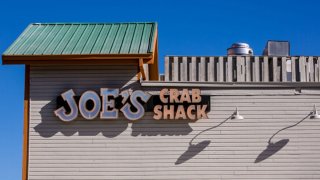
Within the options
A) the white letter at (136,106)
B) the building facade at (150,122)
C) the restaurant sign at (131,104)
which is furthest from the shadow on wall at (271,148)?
the white letter at (136,106)

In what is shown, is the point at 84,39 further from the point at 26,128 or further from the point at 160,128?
the point at 160,128

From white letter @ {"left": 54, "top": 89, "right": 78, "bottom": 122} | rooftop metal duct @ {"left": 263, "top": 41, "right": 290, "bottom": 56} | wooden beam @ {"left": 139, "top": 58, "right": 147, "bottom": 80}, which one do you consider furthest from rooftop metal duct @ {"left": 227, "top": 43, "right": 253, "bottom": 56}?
white letter @ {"left": 54, "top": 89, "right": 78, "bottom": 122}

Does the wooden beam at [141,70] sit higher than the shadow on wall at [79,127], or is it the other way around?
the wooden beam at [141,70]

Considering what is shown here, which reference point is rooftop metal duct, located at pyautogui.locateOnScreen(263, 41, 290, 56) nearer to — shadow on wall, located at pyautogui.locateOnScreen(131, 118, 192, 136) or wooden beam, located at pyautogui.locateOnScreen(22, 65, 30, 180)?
shadow on wall, located at pyautogui.locateOnScreen(131, 118, 192, 136)

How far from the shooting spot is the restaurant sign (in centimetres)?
2080

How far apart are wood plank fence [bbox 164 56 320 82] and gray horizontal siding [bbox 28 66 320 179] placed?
120 centimetres

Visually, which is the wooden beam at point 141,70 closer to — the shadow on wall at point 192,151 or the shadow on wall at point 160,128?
the shadow on wall at point 160,128

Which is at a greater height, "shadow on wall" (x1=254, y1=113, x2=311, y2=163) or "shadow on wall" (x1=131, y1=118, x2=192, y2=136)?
"shadow on wall" (x1=131, y1=118, x2=192, y2=136)

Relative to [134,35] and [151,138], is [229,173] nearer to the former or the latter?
[151,138]

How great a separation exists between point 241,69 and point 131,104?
426cm

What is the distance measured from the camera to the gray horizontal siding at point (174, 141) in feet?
67.6

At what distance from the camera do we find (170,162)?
20.7m

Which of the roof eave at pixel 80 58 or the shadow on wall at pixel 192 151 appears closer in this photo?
the roof eave at pixel 80 58

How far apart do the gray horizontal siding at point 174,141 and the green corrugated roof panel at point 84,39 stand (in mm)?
912
